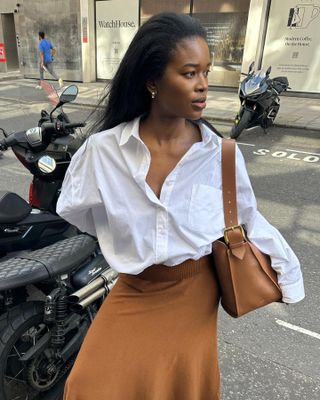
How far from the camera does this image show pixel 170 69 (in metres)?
1.24

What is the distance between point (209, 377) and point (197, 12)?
13.0 metres

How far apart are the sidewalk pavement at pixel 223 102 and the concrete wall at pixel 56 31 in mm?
1159

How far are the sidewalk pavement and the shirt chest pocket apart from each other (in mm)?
5351

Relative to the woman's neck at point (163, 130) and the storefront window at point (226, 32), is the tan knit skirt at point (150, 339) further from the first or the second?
the storefront window at point (226, 32)

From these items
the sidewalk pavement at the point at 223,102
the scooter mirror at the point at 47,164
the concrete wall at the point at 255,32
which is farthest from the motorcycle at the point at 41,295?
the concrete wall at the point at 255,32

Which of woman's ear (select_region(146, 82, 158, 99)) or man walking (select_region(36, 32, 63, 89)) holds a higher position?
woman's ear (select_region(146, 82, 158, 99))

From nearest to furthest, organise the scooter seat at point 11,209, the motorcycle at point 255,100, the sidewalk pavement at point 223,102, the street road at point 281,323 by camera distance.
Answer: the scooter seat at point 11,209 → the street road at point 281,323 → the motorcycle at point 255,100 → the sidewalk pavement at point 223,102

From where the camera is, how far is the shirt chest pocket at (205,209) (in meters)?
1.30

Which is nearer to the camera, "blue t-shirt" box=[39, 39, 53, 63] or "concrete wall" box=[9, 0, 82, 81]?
"blue t-shirt" box=[39, 39, 53, 63]

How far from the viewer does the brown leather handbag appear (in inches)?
53.0

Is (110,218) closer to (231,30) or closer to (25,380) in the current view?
(25,380)

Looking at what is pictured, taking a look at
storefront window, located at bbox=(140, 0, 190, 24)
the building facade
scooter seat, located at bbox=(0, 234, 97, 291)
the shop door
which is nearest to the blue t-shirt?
the building facade

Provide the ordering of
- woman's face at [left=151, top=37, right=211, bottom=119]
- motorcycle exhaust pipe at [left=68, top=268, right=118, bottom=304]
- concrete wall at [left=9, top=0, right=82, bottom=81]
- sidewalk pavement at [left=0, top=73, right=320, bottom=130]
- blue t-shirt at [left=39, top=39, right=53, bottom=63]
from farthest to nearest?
1. concrete wall at [left=9, top=0, right=82, bottom=81]
2. blue t-shirt at [left=39, top=39, right=53, bottom=63]
3. sidewalk pavement at [left=0, top=73, right=320, bottom=130]
4. motorcycle exhaust pipe at [left=68, top=268, right=118, bottom=304]
5. woman's face at [left=151, top=37, right=211, bottom=119]

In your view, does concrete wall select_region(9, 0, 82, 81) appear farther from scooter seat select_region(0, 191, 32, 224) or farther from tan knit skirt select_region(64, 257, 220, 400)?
tan knit skirt select_region(64, 257, 220, 400)
